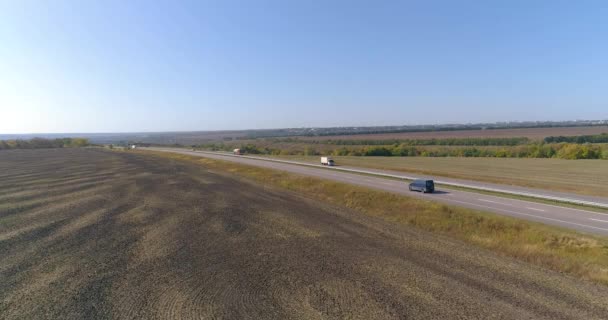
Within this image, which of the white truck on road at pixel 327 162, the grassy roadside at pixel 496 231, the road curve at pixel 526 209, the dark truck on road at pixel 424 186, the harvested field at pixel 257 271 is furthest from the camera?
the white truck on road at pixel 327 162

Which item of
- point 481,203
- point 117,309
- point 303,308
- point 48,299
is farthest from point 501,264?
point 48,299

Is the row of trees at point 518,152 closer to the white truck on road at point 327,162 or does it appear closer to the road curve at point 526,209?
the white truck on road at point 327,162

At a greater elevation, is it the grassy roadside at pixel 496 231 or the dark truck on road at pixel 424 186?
the dark truck on road at pixel 424 186

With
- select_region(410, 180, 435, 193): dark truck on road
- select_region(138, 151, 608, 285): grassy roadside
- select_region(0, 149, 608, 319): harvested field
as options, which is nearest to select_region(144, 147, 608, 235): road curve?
select_region(410, 180, 435, 193): dark truck on road

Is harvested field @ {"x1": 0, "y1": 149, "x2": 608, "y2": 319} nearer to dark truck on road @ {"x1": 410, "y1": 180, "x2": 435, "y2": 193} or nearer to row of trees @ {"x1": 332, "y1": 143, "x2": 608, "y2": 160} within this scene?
dark truck on road @ {"x1": 410, "y1": 180, "x2": 435, "y2": 193}

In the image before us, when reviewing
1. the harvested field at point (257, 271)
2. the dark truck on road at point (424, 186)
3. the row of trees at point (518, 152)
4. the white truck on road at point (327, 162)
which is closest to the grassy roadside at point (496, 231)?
the harvested field at point (257, 271)

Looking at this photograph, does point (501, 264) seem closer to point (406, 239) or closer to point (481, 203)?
point (406, 239)
